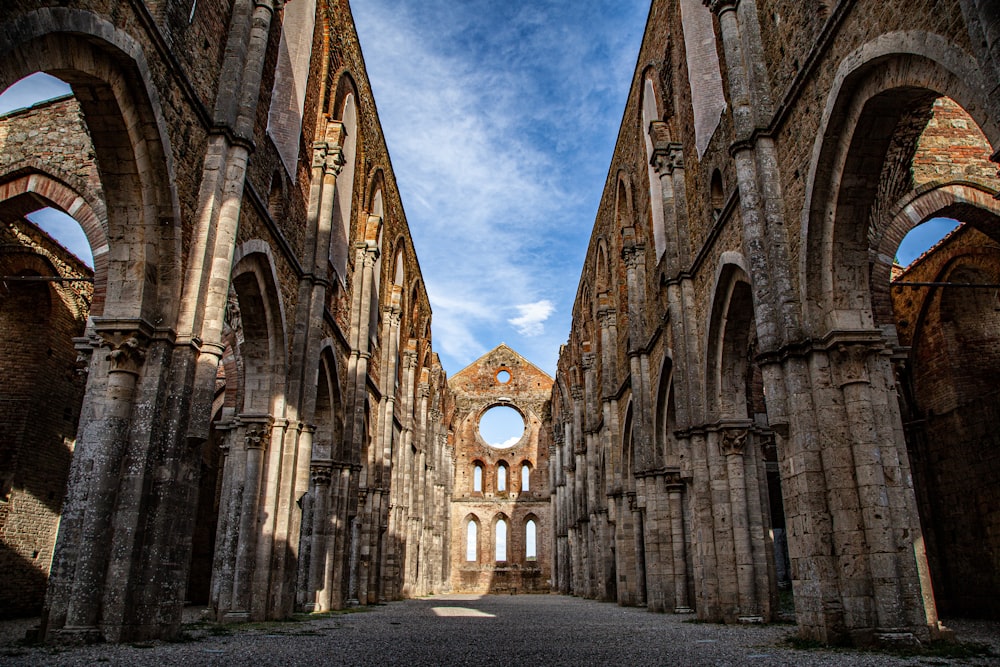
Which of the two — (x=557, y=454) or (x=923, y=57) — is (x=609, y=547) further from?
(x=923, y=57)

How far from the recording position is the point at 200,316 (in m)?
8.87

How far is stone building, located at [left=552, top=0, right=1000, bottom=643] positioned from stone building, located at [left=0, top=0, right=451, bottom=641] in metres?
7.36

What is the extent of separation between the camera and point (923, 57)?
630cm

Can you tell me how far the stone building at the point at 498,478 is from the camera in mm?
42969

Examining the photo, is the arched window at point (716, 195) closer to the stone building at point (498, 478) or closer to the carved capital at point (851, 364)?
the carved capital at point (851, 364)

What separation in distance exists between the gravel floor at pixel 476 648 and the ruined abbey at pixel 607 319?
2.43 feet

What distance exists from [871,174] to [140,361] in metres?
8.87

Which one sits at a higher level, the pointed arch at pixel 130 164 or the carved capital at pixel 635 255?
the carved capital at pixel 635 255

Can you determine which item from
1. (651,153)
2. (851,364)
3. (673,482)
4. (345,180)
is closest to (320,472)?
(345,180)

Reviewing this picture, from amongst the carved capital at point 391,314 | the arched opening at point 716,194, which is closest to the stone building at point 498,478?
the carved capital at point 391,314

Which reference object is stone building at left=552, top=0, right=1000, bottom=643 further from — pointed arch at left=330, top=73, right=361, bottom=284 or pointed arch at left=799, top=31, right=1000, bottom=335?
pointed arch at left=330, top=73, right=361, bottom=284

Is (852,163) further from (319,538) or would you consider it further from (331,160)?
(319,538)

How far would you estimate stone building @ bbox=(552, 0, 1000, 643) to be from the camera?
7199 millimetres

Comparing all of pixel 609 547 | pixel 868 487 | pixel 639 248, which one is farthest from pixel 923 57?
pixel 609 547
